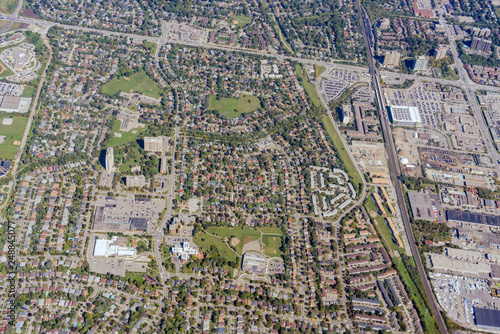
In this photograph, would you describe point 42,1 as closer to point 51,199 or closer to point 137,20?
point 137,20

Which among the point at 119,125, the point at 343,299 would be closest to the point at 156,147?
the point at 119,125

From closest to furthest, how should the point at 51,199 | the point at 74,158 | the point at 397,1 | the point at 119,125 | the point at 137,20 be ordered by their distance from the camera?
1. the point at 51,199
2. the point at 74,158
3. the point at 119,125
4. the point at 137,20
5. the point at 397,1

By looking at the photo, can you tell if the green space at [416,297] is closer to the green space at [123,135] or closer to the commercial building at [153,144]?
the commercial building at [153,144]

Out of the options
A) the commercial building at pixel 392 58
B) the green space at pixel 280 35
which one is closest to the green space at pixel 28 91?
the green space at pixel 280 35

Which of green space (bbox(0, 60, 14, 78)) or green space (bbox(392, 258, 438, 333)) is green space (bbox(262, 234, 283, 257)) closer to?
green space (bbox(392, 258, 438, 333))

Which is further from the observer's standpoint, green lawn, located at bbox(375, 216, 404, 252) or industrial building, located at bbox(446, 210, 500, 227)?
industrial building, located at bbox(446, 210, 500, 227)

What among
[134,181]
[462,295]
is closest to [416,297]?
[462,295]

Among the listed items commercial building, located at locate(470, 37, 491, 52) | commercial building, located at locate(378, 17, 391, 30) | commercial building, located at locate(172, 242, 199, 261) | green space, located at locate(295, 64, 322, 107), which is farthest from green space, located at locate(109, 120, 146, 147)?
commercial building, located at locate(470, 37, 491, 52)
